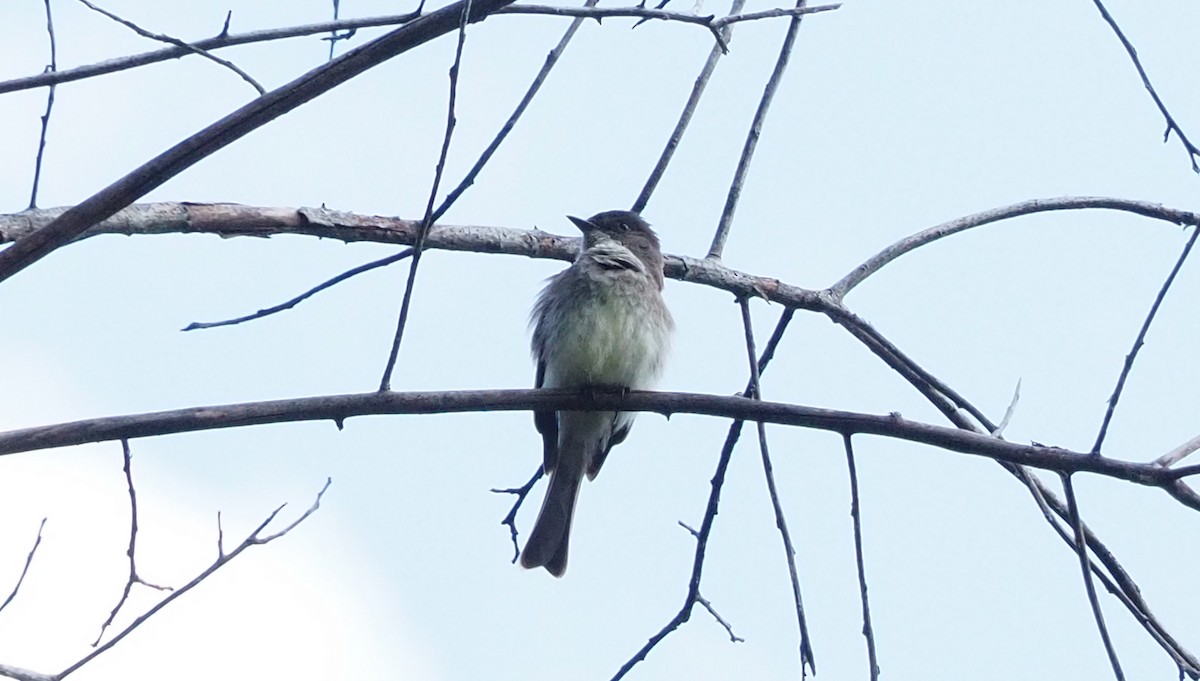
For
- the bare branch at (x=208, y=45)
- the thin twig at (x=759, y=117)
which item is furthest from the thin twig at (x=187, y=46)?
the thin twig at (x=759, y=117)

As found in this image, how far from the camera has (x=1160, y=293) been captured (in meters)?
3.46

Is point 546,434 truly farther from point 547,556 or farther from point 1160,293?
point 1160,293

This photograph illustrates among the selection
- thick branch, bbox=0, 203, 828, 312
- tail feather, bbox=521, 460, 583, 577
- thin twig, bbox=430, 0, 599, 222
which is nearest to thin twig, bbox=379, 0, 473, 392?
thin twig, bbox=430, 0, 599, 222

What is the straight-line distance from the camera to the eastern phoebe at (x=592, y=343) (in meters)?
5.69

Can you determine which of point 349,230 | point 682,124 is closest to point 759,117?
point 682,124

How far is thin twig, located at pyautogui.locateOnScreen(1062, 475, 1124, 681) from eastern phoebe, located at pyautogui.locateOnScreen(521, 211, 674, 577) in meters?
2.41

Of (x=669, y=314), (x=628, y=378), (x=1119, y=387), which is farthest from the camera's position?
(x=669, y=314)

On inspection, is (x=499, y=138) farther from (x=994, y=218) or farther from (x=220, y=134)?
(x=994, y=218)

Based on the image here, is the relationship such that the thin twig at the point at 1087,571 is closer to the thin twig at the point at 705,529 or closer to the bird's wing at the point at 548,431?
the thin twig at the point at 705,529

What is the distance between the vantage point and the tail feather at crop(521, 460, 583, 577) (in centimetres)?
635

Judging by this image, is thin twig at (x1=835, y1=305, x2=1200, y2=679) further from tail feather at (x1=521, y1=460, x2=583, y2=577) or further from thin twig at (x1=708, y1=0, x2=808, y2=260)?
tail feather at (x1=521, y1=460, x2=583, y2=577)

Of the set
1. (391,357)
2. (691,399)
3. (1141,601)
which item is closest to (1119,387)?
(1141,601)

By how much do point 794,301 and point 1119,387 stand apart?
2015 mm

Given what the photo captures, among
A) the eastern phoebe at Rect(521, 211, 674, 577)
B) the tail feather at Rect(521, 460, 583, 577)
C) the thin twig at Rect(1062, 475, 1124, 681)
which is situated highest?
the eastern phoebe at Rect(521, 211, 674, 577)
